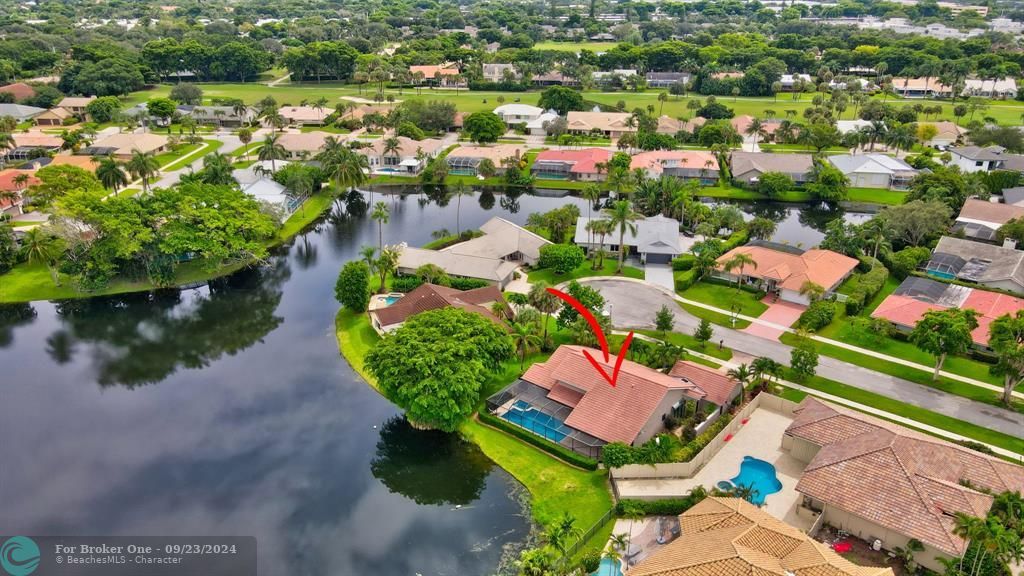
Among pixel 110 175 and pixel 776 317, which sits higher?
pixel 110 175

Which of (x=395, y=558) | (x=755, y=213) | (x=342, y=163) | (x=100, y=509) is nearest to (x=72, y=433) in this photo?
(x=100, y=509)

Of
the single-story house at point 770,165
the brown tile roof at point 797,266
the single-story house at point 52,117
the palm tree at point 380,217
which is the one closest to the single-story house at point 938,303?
the brown tile roof at point 797,266

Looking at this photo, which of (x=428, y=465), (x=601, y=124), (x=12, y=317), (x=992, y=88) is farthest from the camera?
(x=992, y=88)

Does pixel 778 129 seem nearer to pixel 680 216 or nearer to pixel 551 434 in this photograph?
pixel 680 216

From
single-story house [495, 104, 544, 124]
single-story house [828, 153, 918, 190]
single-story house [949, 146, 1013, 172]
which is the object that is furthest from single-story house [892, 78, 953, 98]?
single-story house [495, 104, 544, 124]

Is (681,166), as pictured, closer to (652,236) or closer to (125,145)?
(652,236)

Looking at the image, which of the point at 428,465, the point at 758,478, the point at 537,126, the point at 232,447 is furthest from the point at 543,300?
the point at 537,126
